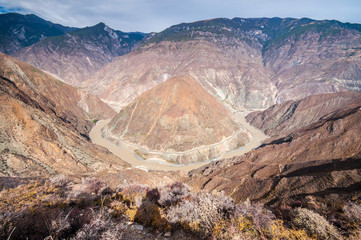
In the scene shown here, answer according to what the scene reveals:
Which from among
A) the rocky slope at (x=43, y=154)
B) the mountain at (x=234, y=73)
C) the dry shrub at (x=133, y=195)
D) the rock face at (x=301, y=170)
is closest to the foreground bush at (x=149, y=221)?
the dry shrub at (x=133, y=195)

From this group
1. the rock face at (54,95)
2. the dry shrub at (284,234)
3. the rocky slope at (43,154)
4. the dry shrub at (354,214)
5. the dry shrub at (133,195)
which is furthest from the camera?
the rock face at (54,95)

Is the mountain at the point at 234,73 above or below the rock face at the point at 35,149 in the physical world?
above

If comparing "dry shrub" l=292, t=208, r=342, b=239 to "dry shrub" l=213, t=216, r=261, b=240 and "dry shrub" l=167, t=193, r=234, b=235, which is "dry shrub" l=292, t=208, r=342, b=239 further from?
"dry shrub" l=167, t=193, r=234, b=235

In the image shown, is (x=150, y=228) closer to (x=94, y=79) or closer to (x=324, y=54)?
(x=94, y=79)

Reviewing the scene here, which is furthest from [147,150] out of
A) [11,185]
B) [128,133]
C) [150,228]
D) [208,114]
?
[150,228]

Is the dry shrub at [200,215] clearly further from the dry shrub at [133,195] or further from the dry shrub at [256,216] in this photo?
the dry shrub at [133,195]

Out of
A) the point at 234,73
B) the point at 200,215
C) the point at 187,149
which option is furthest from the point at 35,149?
the point at 234,73

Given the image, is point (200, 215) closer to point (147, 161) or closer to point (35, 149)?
point (35, 149)
